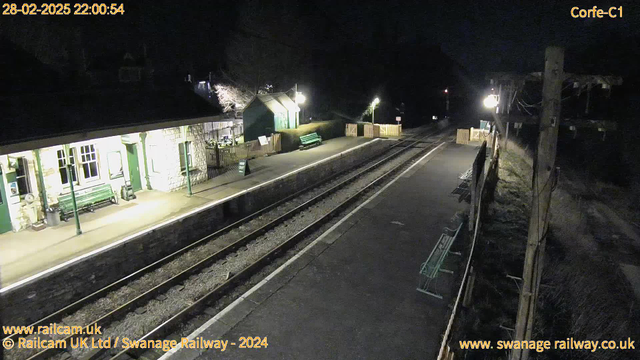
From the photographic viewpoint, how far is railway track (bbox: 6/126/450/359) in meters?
8.31

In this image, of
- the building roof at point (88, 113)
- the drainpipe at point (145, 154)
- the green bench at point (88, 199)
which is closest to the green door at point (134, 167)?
the drainpipe at point (145, 154)

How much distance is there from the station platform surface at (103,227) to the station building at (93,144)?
2.48ft

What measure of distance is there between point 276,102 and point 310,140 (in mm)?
3747

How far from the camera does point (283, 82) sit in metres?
45.5

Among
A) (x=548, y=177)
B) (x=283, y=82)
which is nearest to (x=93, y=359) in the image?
(x=548, y=177)

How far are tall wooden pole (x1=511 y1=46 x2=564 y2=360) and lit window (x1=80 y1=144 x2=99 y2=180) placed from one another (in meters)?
13.3

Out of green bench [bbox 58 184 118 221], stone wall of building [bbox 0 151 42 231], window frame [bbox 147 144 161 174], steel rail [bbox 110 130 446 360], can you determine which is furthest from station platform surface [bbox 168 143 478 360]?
stone wall of building [bbox 0 151 42 231]

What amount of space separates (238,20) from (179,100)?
32518 mm

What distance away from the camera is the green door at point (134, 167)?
569 inches

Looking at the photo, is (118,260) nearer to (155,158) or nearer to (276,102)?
(155,158)

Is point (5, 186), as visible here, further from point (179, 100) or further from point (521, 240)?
point (521, 240)

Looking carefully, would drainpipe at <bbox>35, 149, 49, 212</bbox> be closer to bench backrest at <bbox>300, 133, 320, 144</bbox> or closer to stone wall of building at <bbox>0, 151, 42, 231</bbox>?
stone wall of building at <bbox>0, 151, 42, 231</bbox>

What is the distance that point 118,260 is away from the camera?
10.2 m

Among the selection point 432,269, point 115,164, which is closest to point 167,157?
point 115,164
